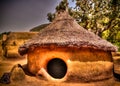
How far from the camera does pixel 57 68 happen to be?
363 inches

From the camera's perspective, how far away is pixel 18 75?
8.73 m

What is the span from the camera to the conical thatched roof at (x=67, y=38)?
8125 millimetres

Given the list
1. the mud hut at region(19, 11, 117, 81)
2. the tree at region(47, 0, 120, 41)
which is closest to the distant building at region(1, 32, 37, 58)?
the tree at region(47, 0, 120, 41)

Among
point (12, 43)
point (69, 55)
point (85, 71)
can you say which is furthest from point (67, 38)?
point (12, 43)

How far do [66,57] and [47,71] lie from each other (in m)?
1.35

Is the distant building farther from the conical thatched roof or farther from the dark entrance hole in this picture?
the dark entrance hole

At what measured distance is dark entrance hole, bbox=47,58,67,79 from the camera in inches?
359

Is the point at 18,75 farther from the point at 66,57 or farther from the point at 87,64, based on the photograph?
the point at 87,64

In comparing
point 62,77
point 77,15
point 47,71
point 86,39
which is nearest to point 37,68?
point 47,71

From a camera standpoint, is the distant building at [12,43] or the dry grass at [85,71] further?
the distant building at [12,43]

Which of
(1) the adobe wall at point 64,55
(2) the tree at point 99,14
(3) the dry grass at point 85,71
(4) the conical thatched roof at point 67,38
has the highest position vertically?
(2) the tree at point 99,14

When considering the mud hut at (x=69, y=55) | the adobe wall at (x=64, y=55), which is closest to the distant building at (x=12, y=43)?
the mud hut at (x=69, y=55)

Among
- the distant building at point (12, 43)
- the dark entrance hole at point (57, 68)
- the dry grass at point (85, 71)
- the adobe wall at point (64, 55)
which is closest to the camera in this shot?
the dry grass at point (85, 71)

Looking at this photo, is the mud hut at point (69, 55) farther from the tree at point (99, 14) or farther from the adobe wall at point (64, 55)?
the tree at point (99, 14)
